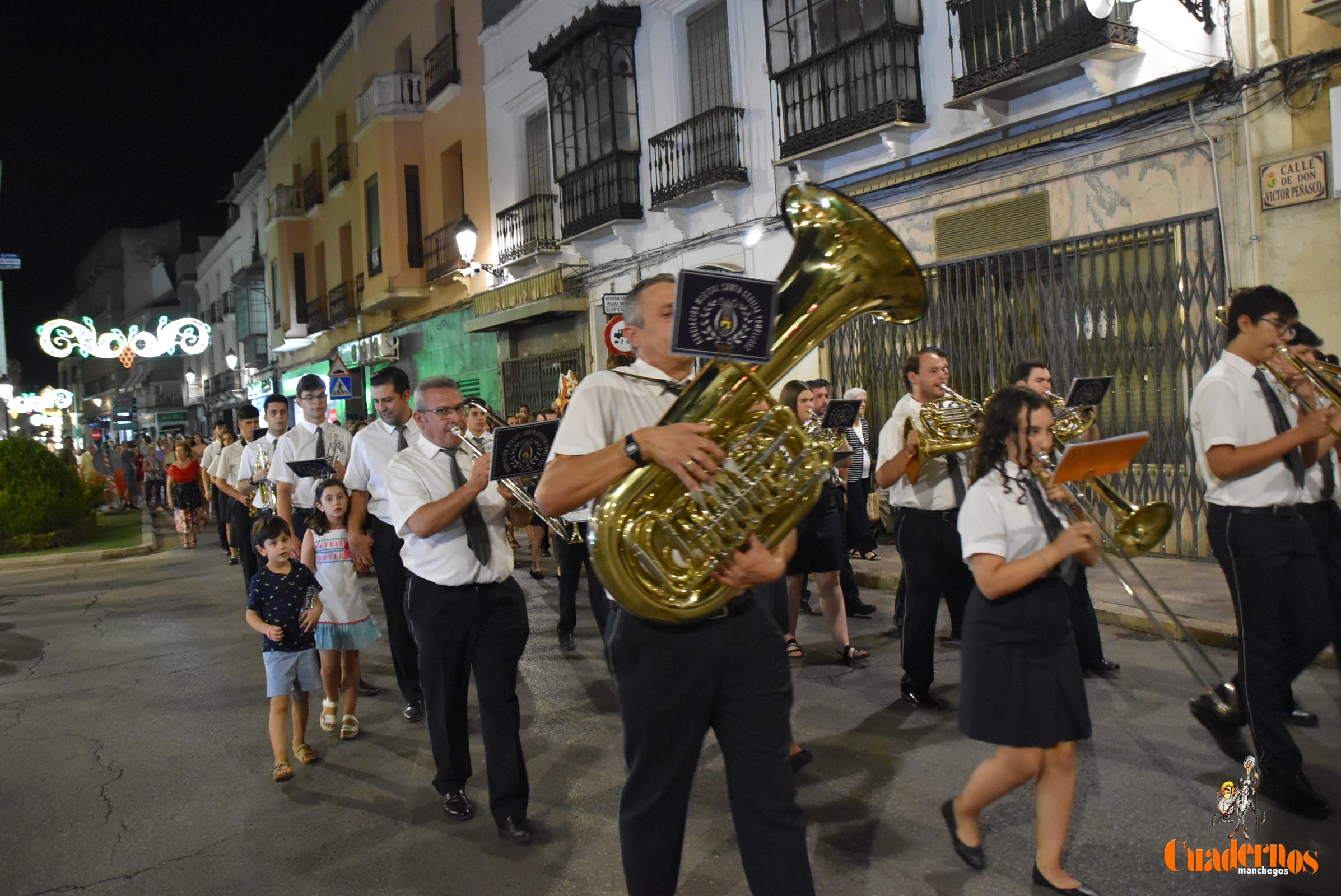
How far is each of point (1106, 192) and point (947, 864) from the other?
25.2 ft

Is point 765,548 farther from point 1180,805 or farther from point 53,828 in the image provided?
point 53,828

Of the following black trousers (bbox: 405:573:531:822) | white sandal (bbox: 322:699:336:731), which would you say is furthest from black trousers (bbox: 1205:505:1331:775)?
white sandal (bbox: 322:699:336:731)

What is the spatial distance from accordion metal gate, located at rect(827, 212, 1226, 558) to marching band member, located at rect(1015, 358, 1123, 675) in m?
2.77

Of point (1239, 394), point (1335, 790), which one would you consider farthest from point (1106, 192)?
point (1335, 790)

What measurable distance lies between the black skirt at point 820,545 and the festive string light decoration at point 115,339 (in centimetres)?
1932

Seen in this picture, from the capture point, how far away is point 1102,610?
721 cm

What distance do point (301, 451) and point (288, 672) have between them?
2.58 metres

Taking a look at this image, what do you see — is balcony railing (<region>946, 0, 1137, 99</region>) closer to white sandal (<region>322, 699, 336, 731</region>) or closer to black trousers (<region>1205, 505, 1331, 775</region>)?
black trousers (<region>1205, 505, 1331, 775</region>)

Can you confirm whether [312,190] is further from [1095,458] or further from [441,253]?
[1095,458]

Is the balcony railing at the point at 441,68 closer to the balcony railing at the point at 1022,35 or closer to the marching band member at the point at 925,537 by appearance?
the balcony railing at the point at 1022,35

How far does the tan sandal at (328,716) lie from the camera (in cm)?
574

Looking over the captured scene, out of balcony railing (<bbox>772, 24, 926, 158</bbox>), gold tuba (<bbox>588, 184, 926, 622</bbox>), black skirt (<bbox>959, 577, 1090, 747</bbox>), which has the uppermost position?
balcony railing (<bbox>772, 24, 926, 158</bbox>)

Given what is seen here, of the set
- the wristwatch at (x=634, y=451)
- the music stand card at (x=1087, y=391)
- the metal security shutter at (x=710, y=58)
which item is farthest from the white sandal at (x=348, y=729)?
the metal security shutter at (x=710, y=58)

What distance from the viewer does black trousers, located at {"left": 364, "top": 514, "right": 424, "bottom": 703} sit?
5.96m
